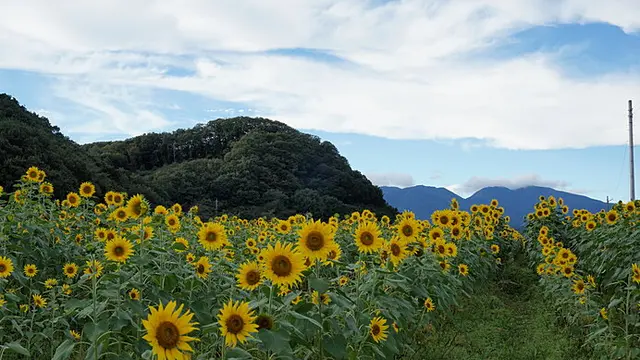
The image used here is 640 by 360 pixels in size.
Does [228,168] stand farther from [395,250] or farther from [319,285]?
[319,285]

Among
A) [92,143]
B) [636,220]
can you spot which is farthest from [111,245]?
[92,143]

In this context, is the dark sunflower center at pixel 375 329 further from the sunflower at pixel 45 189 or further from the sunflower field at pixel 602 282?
the sunflower at pixel 45 189

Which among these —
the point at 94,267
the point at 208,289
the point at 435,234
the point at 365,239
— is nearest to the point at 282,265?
the point at 365,239

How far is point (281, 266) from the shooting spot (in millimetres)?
2779

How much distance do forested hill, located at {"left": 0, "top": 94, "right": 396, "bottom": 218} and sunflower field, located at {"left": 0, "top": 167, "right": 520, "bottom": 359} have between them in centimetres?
1707

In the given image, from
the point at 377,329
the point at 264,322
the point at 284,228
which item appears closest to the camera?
the point at 264,322

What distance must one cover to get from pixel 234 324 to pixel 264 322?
0.26m

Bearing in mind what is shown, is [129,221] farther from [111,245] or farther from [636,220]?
[636,220]

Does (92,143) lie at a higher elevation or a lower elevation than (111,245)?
higher

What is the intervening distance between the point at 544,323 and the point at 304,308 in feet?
16.9

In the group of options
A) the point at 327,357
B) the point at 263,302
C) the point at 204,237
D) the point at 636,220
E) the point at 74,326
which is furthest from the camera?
the point at 636,220

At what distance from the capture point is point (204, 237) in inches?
168

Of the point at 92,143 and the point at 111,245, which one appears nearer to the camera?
the point at 111,245

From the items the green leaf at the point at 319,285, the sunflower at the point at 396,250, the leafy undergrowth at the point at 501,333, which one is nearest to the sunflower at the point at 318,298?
the green leaf at the point at 319,285
